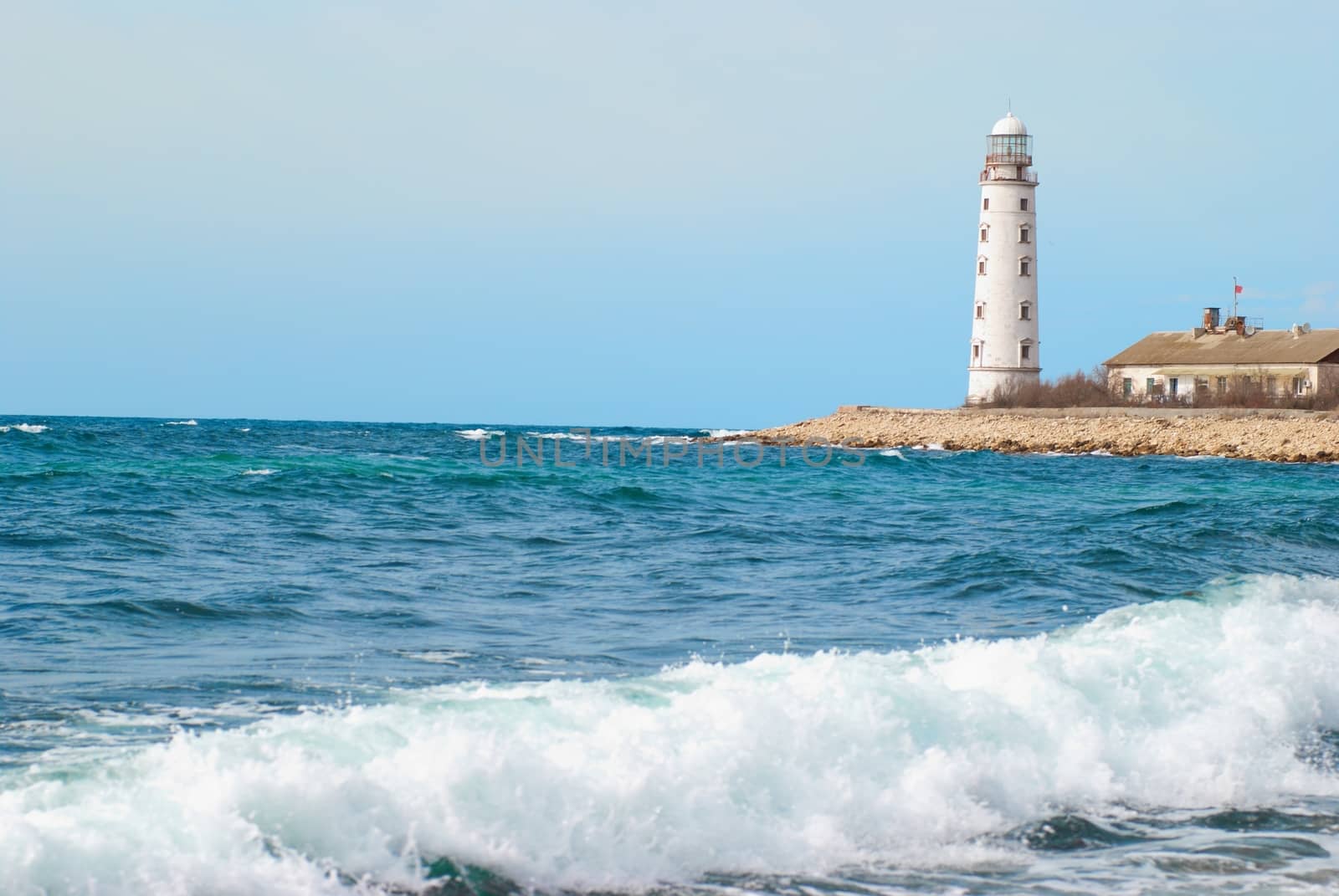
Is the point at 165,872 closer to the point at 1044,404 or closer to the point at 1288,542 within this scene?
the point at 1288,542

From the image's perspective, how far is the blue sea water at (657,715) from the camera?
15.0 ft

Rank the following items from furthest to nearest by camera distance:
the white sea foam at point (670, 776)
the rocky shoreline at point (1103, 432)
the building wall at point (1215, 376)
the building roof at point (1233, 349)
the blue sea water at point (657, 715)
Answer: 1. the building roof at point (1233, 349)
2. the building wall at point (1215, 376)
3. the rocky shoreline at point (1103, 432)
4. the blue sea water at point (657, 715)
5. the white sea foam at point (670, 776)

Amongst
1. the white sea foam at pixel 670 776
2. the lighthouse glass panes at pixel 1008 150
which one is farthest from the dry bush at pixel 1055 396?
the white sea foam at pixel 670 776

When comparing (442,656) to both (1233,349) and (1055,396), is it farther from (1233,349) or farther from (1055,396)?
(1233,349)

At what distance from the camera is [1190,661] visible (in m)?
7.77

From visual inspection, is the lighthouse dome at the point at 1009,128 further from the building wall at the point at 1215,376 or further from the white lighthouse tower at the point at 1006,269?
the building wall at the point at 1215,376

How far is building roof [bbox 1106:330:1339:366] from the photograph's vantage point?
4766cm

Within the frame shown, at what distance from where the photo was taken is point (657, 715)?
19.0 feet

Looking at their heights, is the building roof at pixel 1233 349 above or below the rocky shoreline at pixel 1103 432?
above

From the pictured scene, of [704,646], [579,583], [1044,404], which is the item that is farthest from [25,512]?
[1044,404]

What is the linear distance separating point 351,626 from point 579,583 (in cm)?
283

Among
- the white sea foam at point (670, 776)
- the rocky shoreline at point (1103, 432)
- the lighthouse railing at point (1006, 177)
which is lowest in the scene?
the white sea foam at point (670, 776)

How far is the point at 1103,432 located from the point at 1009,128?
43.1 feet

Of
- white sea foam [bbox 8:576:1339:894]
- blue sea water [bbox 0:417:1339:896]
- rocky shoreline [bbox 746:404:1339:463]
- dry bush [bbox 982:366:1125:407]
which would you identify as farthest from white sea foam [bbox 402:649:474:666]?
dry bush [bbox 982:366:1125:407]
